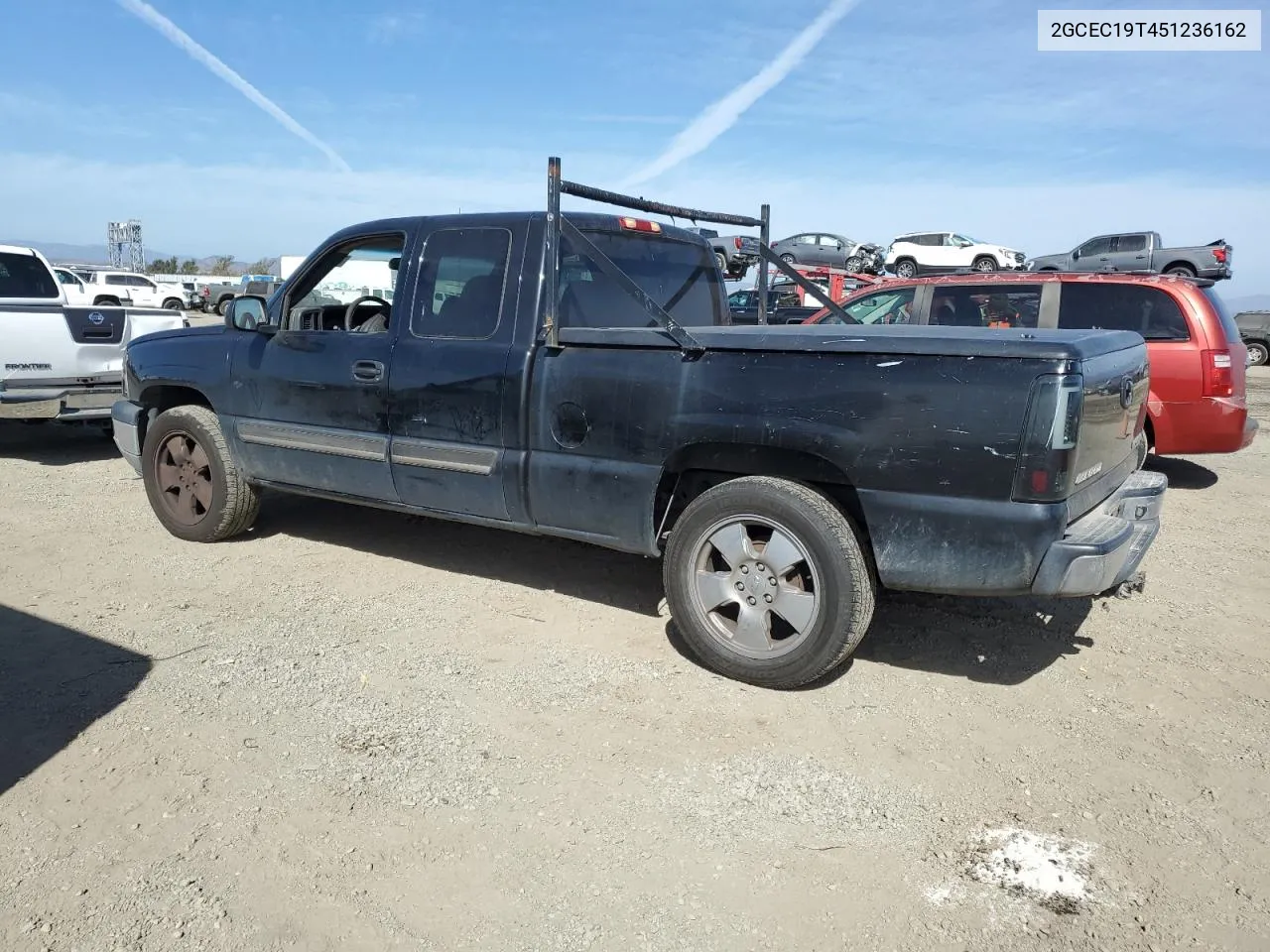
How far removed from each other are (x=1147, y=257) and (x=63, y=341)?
Result: 84.0 ft

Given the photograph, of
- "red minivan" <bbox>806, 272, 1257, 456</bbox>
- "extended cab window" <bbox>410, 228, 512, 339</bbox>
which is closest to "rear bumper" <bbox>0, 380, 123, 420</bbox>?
"extended cab window" <bbox>410, 228, 512, 339</bbox>

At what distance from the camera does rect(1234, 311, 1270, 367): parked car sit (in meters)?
22.3

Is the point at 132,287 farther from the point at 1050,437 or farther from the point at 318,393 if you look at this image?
the point at 1050,437

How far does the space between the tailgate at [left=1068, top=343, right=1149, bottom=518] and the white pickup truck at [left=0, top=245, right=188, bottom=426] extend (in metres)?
Result: 7.08

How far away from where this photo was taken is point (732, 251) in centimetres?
575

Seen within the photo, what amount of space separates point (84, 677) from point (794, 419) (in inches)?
118

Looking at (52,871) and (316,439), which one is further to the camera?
(316,439)

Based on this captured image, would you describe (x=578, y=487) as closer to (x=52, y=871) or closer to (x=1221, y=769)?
(x=52, y=871)

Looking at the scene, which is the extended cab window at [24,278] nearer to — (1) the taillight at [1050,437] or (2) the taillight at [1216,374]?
(1) the taillight at [1050,437]

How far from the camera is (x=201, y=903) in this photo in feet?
8.46

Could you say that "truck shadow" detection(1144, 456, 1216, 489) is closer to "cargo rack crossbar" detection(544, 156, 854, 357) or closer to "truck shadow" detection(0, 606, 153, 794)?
"cargo rack crossbar" detection(544, 156, 854, 357)

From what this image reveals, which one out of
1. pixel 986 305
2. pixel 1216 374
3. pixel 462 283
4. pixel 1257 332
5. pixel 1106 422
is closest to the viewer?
pixel 1106 422

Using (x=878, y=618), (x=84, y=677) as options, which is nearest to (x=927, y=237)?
(x=878, y=618)

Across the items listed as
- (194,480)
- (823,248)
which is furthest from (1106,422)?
(823,248)
